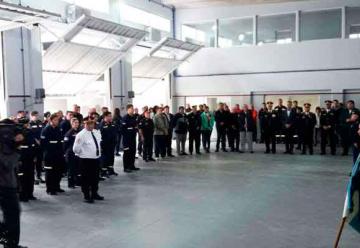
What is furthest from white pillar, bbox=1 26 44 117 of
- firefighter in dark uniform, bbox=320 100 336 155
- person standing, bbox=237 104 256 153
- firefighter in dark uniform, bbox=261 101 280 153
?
firefighter in dark uniform, bbox=320 100 336 155

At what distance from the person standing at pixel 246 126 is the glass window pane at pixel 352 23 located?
6511 mm

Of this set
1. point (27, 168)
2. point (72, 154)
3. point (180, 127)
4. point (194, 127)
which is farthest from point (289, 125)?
point (27, 168)

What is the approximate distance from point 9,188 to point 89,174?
278 cm

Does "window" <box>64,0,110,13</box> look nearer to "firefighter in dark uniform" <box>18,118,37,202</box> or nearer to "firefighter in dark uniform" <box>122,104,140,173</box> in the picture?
"firefighter in dark uniform" <box>122,104,140,173</box>

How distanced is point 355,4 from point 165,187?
13185mm

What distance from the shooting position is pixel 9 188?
547 cm

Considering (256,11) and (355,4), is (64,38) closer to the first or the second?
(256,11)

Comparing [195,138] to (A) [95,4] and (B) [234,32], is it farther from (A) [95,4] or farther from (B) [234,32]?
(B) [234,32]

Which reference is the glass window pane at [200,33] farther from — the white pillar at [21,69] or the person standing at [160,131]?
the white pillar at [21,69]

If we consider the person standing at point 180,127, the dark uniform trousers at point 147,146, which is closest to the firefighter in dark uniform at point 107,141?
the dark uniform trousers at point 147,146

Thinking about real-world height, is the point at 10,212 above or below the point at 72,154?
below

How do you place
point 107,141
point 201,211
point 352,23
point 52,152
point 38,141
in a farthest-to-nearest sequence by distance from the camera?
point 352,23
point 107,141
point 38,141
point 52,152
point 201,211

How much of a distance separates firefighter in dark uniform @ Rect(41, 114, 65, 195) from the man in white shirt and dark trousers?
97 cm

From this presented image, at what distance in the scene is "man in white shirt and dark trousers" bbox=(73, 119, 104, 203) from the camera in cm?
817
